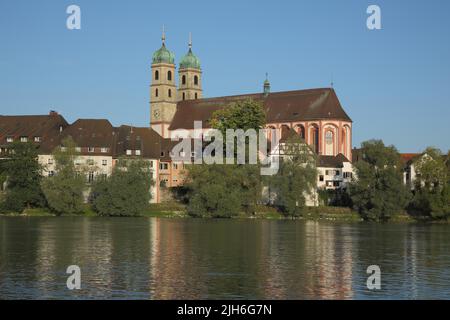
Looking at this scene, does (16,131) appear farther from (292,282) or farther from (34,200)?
(292,282)

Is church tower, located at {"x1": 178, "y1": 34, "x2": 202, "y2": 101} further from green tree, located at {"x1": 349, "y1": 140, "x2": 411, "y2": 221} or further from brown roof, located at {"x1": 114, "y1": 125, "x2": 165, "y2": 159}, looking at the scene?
green tree, located at {"x1": 349, "y1": 140, "x2": 411, "y2": 221}

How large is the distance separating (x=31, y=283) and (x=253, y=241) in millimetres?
24894

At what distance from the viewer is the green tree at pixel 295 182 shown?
88875mm

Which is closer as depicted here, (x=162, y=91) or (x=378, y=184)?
(x=378, y=184)

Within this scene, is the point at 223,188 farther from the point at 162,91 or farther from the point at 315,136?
the point at 162,91

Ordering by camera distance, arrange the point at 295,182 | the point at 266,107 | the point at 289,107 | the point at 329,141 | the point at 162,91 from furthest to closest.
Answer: the point at 162,91, the point at 266,107, the point at 289,107, the point at 329,141, the point at 295,182

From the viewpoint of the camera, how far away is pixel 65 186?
295 ft

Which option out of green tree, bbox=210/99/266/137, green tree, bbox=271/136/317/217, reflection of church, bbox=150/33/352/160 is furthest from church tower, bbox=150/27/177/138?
green tree, bbox=271/136/317/217

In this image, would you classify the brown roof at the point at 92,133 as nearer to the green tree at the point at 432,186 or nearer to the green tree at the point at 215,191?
the green tree at the point at 215,191

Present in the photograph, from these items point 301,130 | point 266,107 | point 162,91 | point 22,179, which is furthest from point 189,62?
point 22,179

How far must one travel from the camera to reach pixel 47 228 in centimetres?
6719

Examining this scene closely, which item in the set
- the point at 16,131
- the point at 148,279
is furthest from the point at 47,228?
the point at 16,131

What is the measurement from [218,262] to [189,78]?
4749 inches
